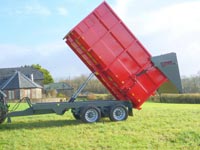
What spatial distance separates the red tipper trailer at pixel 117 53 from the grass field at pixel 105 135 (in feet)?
4.50

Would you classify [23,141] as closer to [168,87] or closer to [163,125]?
[163,125]

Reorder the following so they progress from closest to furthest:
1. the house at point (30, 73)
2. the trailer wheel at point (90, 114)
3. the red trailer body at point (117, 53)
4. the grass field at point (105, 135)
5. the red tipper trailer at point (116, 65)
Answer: the grass field at point (105, 135) < the trailer wheel at point (90, 114) < the red tipper trailer at point (116, 65) < the red trailer body at point (117, 53) < the house at point (30, 73)

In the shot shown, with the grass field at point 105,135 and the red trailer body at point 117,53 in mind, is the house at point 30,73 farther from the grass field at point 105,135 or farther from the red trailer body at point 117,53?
the grass field at point 105,135

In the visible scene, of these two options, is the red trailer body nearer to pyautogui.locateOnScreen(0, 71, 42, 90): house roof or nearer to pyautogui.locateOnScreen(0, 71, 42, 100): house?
pyautogui.locateOnScreen(0, 71, 42, 100): house

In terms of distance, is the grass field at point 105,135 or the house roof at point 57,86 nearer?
the grass field at point 105,135

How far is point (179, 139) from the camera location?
9.65m

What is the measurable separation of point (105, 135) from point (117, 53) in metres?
3.84

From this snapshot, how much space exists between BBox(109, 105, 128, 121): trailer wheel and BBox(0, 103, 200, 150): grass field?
0.40m

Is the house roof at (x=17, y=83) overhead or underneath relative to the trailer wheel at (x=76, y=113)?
overhead

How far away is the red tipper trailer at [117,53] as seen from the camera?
12906 mm

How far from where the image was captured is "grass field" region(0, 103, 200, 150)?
9.12 meters

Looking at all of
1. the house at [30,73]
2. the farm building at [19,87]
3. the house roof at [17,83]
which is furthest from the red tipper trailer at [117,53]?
the house at [30,73]

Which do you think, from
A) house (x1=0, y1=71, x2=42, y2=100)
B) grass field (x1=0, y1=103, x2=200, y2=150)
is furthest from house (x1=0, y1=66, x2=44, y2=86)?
grass field (x1=0, y1=103, x2=200, y2=150)

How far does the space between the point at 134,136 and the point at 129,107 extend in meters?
3.53
